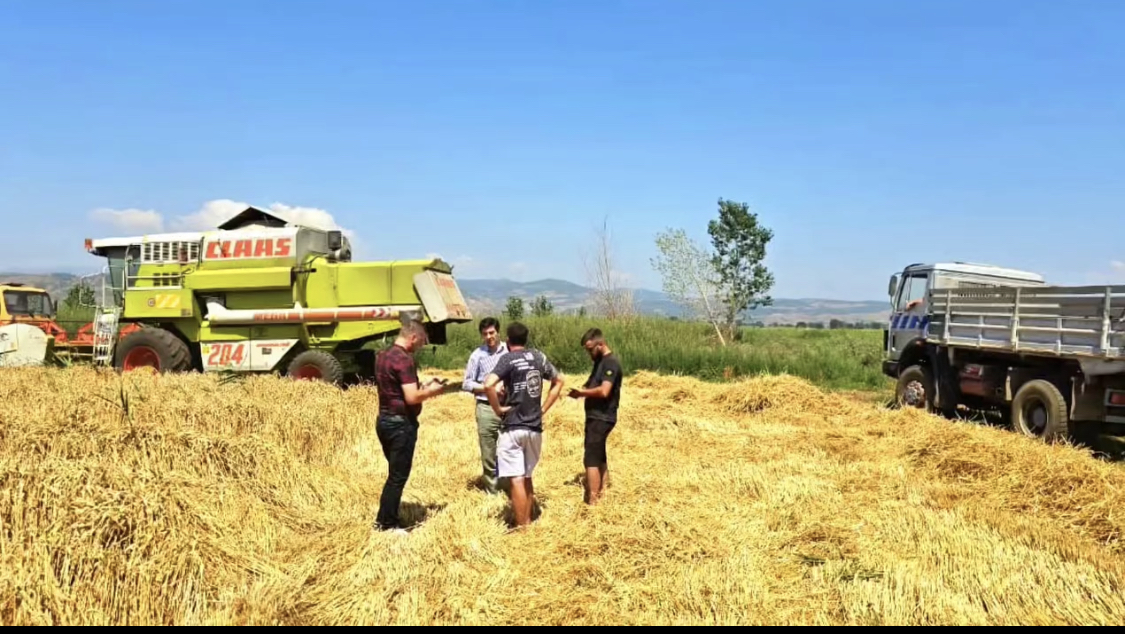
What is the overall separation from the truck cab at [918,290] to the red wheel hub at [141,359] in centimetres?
1276

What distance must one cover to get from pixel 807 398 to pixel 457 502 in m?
7.87

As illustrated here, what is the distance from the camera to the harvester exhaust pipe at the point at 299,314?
473 inches

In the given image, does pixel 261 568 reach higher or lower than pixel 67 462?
lower

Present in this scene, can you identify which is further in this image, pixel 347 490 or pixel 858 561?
pixel 347 490

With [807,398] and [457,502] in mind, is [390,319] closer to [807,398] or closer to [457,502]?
[457,502]

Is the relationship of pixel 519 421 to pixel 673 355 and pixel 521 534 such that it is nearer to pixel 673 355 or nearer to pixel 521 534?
pixel 521 534

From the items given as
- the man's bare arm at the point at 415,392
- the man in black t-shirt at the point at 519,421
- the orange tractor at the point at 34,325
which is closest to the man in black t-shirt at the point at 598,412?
the man in black t-shirt at the point at 519,421

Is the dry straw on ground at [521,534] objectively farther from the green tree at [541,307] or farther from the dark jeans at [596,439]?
the green tree at [541,307]

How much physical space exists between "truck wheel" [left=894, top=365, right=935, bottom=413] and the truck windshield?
1713 cm

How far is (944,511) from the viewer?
19.4 ft

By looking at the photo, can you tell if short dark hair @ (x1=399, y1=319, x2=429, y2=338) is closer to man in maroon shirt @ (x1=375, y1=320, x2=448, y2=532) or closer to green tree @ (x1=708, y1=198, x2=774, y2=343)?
man in maroon shirt @ (x1=375, y1=320, x2=448, y2=532)

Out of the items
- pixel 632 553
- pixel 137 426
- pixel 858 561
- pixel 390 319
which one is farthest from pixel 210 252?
pixel 858 561

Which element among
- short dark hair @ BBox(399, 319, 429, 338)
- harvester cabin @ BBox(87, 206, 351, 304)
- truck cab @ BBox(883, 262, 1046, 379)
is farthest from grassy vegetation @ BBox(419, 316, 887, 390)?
short dark hair @ BBox(399, 319, 429, 338)

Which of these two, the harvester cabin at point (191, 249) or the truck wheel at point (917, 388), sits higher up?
the harvester cabin at point (191, 249)
